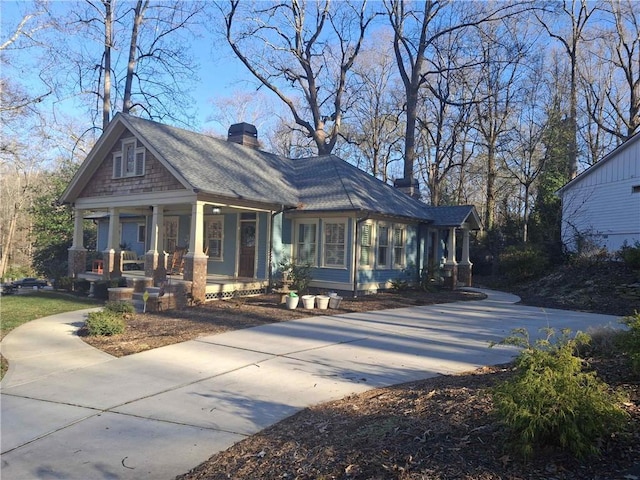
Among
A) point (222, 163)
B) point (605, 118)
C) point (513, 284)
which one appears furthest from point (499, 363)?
point (605, 118)

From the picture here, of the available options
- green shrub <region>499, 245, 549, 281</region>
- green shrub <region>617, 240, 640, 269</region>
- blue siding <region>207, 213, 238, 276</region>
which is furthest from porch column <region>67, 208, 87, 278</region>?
green shrub <region>617, 240, 640, 269</region>

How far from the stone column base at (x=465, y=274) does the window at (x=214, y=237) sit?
10775 mm

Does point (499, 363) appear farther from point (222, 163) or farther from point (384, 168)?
point (384, 168)

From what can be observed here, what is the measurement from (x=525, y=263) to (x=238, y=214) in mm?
12014

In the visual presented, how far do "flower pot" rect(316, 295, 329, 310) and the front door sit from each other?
175 inches

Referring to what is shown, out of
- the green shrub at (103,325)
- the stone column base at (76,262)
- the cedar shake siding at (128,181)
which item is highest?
the cedar shake siding at (128,181)

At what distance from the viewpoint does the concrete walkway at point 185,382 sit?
4227mm

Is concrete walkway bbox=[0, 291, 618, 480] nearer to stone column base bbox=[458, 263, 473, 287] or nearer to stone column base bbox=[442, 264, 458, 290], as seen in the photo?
stone column base bbox=[442, 264, 458, 290]

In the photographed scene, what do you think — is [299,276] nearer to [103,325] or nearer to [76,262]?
[103,325]

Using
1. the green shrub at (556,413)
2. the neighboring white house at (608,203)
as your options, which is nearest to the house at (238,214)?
the neighboring white house at (608,203)

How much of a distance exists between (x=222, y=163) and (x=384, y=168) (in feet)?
85.7

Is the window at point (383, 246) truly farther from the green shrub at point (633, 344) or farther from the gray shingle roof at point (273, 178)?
the green shrub at point (633, 344)

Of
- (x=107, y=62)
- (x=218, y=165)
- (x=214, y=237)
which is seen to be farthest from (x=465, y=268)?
(x=107, y=62)

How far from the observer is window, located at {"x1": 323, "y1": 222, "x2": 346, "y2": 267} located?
1614cm
